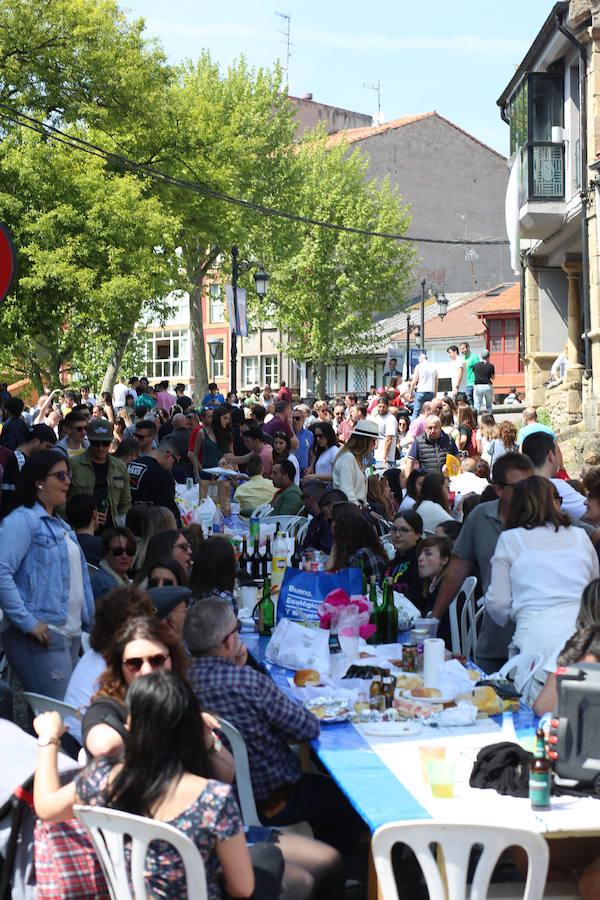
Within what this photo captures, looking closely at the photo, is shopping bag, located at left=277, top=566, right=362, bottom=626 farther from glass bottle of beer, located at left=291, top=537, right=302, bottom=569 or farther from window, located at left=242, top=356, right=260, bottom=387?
window, located at left=242, top=356, right=260, bottom=387

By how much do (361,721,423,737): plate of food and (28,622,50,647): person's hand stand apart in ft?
6.02

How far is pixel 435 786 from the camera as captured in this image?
3654 millimetres

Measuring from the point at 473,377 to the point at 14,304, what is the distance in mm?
11027

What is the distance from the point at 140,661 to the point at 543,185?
21806 mm

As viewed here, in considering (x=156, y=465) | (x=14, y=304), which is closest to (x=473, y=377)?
(x=14, y=304)

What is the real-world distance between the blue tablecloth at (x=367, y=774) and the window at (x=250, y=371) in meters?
59.4

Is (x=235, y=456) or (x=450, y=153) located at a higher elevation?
(x=450, y=153)

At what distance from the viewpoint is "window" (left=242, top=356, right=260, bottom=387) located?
63.7 metres

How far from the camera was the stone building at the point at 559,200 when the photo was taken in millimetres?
20906

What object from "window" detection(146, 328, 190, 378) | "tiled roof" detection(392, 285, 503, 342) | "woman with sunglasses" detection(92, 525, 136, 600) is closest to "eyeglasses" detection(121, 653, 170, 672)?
"woman with sunglasses" detection(92, 525, 136, 600)

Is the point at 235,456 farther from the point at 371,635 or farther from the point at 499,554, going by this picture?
the point at 499,554

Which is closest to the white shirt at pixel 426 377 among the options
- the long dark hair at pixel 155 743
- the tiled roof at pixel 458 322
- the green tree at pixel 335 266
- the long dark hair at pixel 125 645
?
the long dark hair at pixel 125 645

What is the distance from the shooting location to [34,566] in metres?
5.54

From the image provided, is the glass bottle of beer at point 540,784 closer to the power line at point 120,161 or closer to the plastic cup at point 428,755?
the plastic cup at point 428,755
